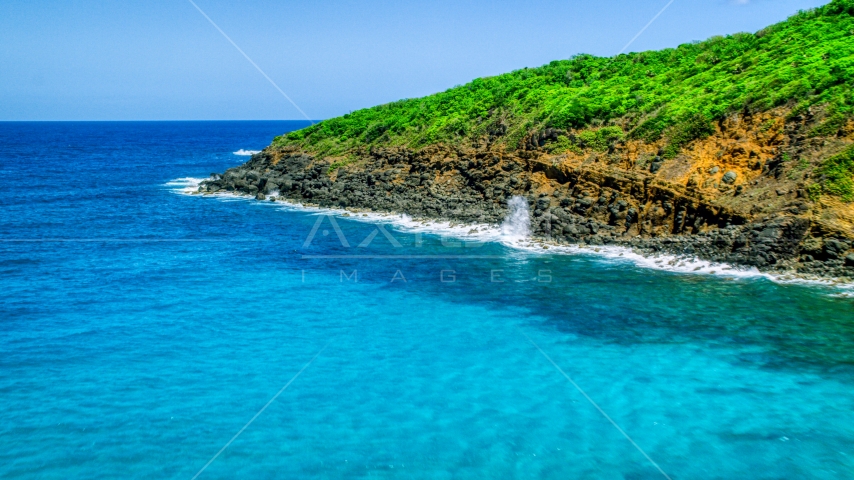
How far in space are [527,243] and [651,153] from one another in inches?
390

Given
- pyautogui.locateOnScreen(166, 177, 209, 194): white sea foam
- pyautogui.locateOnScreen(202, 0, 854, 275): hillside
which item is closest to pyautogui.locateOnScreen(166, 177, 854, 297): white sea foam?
pyautogui.locateOnScreen(202, 0, 854, 275): hillside

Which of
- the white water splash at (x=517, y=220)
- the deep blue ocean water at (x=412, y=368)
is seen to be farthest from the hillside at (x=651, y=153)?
the deep blue ocean water at (x=412, y=368)

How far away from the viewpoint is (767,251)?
28.4 m

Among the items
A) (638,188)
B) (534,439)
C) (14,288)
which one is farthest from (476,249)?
(14,288)

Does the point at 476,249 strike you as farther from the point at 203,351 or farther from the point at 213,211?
the point at 213,211

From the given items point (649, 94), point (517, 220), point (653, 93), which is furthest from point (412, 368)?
point (653, 93)

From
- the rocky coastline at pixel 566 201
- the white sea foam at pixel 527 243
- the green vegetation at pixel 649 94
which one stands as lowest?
the white sea foam at pixel 527 243

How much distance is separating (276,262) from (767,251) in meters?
24.2

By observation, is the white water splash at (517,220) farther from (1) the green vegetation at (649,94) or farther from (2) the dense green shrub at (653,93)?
(2) the dense green shrub at (653,93)

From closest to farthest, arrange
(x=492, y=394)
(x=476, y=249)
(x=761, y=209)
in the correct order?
(x=492, y=394) → (x=761, y=209) → (x=476, y=249)

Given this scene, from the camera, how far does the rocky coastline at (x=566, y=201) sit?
28.2 metres

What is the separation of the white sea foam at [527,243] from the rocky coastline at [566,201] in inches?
19.6

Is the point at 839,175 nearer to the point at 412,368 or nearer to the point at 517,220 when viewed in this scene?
the point at 517,220

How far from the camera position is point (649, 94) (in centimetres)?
4219
